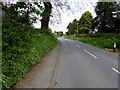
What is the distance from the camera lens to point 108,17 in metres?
32.5

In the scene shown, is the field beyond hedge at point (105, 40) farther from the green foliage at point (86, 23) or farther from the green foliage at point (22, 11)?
the green foliage at point (86, 23)

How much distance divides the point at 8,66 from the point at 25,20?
8107mm

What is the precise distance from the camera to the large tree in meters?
31.3

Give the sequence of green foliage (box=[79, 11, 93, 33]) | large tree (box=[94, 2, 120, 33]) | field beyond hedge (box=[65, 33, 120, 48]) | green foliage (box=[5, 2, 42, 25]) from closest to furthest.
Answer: green foliage (box=[5, 2, 42, 25]) < field beyond hedge (box=[65, 33, 120, 48]) < large tree (box=[94, 2, 120, 33]) < green foliage (box=[79, 11, 93, 33])

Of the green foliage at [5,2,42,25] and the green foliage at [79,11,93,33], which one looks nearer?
the green foliage at [5,2,42,25]

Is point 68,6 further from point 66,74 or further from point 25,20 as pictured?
point 66,74

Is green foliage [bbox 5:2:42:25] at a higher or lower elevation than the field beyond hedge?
higher

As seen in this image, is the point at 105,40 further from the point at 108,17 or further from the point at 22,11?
the point at 22,11

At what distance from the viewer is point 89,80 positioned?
4.73 metres

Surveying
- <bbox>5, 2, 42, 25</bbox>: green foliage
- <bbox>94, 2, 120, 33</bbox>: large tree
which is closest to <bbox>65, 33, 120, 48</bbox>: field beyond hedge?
<bbox>94, 2, 120, 33</bbox>: large tree

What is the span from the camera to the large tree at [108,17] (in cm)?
3128

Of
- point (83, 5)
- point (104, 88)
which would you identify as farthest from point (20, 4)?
point (83, 5)

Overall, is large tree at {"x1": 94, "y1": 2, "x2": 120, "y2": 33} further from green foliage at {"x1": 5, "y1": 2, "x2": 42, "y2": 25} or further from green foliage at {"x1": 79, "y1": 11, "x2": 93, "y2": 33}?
green foliage at {"x1": 5, "y1": 2, "x2": 42, "y2": 25}

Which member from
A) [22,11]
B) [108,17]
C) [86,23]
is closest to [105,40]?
[108,17]
